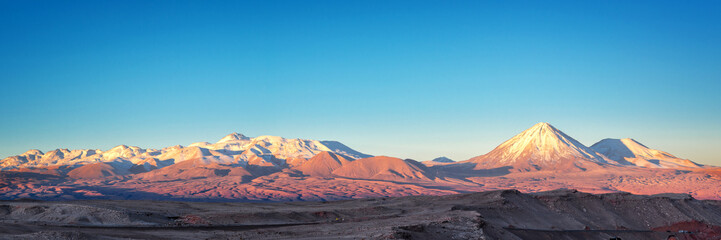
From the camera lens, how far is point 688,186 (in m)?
155

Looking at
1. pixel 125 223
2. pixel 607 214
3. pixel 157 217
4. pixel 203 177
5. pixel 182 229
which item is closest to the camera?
pixel 182 229

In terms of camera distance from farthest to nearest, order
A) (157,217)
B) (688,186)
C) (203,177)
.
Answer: (203,177), (688,186), (157,217)

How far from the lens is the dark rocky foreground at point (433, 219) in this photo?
30.1m

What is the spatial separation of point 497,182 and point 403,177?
116ft

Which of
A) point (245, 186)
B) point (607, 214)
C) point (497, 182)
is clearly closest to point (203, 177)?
point (245, 186)

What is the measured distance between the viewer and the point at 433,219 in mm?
34750

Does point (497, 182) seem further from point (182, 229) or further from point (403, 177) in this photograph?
point (182, 229)

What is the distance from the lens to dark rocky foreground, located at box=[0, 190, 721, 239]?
3012 centimetres

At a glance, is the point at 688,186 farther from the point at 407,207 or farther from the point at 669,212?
the point at 407,207

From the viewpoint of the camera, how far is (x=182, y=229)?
3391 centimetres

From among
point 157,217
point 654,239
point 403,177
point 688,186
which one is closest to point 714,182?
point 688,186

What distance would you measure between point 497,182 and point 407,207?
5512 inches

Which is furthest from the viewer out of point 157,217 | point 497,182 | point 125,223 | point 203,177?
point 203,177

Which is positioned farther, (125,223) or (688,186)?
(688,186)
